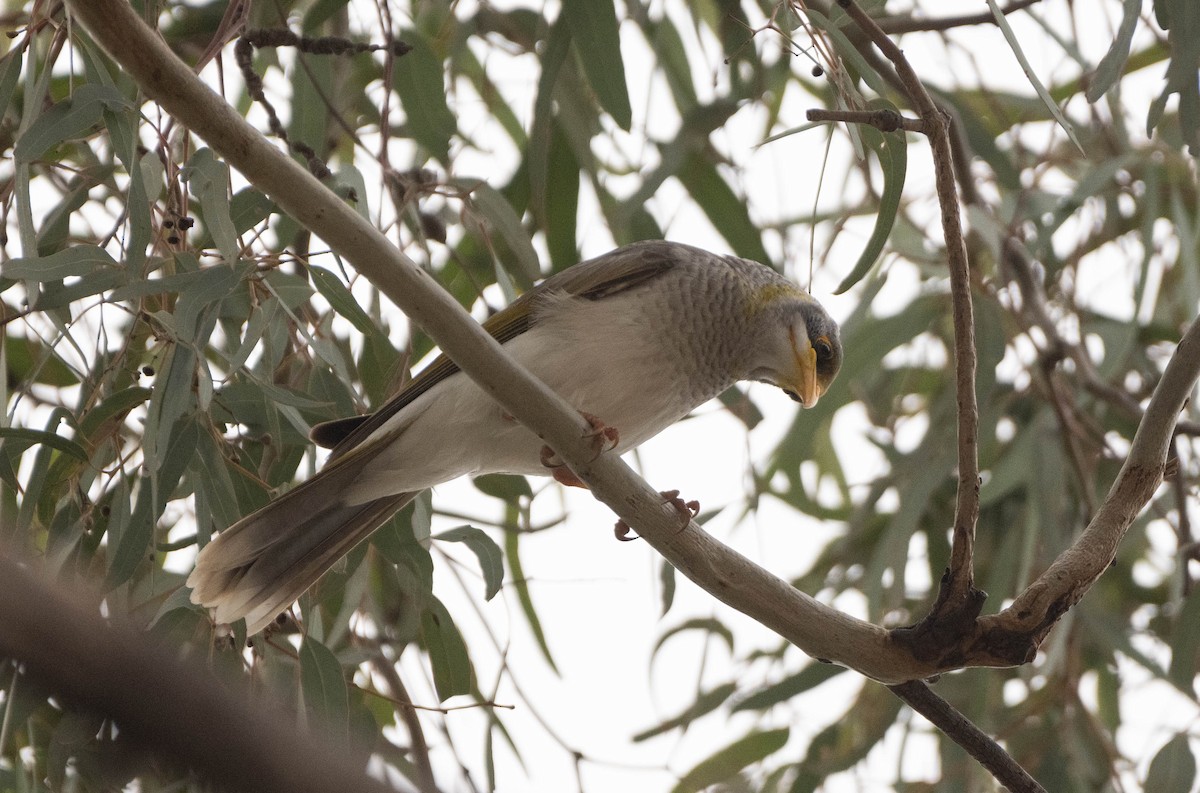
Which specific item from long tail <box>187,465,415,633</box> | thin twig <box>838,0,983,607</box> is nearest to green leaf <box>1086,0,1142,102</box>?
thin twig <box>838,0,983,607</box>

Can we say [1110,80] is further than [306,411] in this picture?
No

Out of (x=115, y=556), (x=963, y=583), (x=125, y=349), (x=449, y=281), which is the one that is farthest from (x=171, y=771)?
(x=449, y=281)

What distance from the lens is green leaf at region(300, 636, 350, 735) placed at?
2385 mm

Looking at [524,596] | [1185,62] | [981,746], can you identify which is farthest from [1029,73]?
[524,596]

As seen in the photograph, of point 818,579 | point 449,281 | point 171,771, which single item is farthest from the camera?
point 818,579

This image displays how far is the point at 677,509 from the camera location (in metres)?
2.30

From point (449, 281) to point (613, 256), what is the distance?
51 centimetres

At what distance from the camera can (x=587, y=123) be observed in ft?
11.2

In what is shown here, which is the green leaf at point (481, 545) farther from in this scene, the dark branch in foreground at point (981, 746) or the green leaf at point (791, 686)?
the green leaf at point (791, 686)

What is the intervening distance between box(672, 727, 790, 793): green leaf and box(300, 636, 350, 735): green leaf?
4.38 ft

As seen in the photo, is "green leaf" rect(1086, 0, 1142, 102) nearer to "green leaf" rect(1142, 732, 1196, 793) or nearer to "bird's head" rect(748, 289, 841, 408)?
"bird's head" rect(748, 289, 841, 408)

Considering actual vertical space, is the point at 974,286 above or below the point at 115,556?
above

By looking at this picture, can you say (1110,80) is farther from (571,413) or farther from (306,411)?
(306,411)

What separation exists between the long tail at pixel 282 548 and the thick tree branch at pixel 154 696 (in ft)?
6.53
